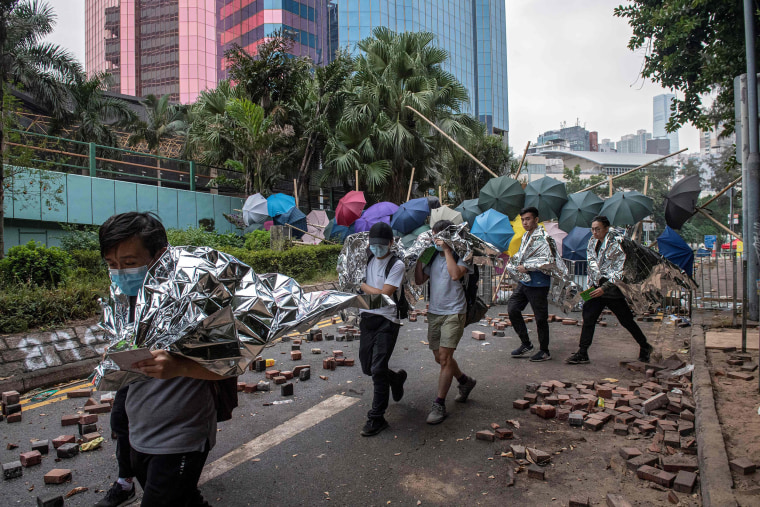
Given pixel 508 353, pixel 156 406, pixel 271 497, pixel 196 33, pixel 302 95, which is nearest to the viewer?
pixel 156 406

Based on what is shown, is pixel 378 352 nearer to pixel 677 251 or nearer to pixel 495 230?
pixel 495 230

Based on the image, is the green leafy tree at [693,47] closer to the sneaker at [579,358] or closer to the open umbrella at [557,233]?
the open umbrella at [557,233]

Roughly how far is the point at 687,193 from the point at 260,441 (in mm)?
9133

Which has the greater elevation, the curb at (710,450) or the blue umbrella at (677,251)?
the blue umbrella at (677,251)

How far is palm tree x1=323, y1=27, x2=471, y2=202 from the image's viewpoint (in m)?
20.3

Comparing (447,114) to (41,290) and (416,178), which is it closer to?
(416,178)

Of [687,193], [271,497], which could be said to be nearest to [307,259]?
[687,193]

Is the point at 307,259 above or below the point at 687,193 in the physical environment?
below

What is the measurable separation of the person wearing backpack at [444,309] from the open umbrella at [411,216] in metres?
7.41

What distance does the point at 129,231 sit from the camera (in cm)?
238

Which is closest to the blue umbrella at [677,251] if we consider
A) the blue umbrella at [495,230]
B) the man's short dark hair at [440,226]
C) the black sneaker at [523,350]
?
the blue umbrella at [495,230]

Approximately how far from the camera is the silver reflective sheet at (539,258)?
6980mm

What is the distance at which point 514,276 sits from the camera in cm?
729

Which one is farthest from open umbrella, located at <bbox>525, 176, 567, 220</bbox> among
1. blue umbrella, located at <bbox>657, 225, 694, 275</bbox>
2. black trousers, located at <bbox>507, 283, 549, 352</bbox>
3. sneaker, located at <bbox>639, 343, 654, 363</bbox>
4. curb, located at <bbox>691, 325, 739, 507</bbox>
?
curb, located at <bbox>691, 325, 739, 507</bbox>
